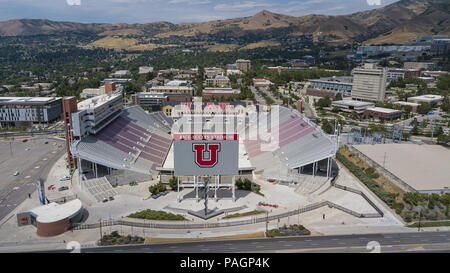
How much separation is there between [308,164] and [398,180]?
15367 millimetres

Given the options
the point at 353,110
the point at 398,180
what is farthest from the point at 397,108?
the point at 398,180

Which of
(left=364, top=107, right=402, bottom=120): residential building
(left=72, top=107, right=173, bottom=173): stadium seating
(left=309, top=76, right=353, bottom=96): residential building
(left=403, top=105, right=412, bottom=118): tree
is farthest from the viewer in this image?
(left=309, top=76, right=353, bottom=96): residential building

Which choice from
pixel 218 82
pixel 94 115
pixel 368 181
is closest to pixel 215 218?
pixel 368 181

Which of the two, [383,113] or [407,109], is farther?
[407,109]

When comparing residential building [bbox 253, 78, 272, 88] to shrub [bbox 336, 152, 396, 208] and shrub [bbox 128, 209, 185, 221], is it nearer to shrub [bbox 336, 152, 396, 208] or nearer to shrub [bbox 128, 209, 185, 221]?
shrub [bbox 336, 152, 396, 208]

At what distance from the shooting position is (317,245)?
39.7 metres

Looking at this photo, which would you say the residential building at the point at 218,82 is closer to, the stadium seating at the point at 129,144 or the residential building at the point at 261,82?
the residential building at the point at 261,82

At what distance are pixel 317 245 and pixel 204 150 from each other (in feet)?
67.3

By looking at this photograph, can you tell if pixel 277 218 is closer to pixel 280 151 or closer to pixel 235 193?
pixel 235 193

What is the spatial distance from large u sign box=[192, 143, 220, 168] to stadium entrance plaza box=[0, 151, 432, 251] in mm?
Result: 6618

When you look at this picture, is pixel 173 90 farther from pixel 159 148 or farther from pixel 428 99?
pixel 428 99

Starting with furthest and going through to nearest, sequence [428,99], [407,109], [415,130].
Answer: [428,99] < [407,109] < [415,130]

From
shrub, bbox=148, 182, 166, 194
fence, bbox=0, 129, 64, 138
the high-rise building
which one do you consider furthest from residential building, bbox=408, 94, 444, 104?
fence, bbox=0, 129, 64, 138

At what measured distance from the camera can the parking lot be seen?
53156mm
